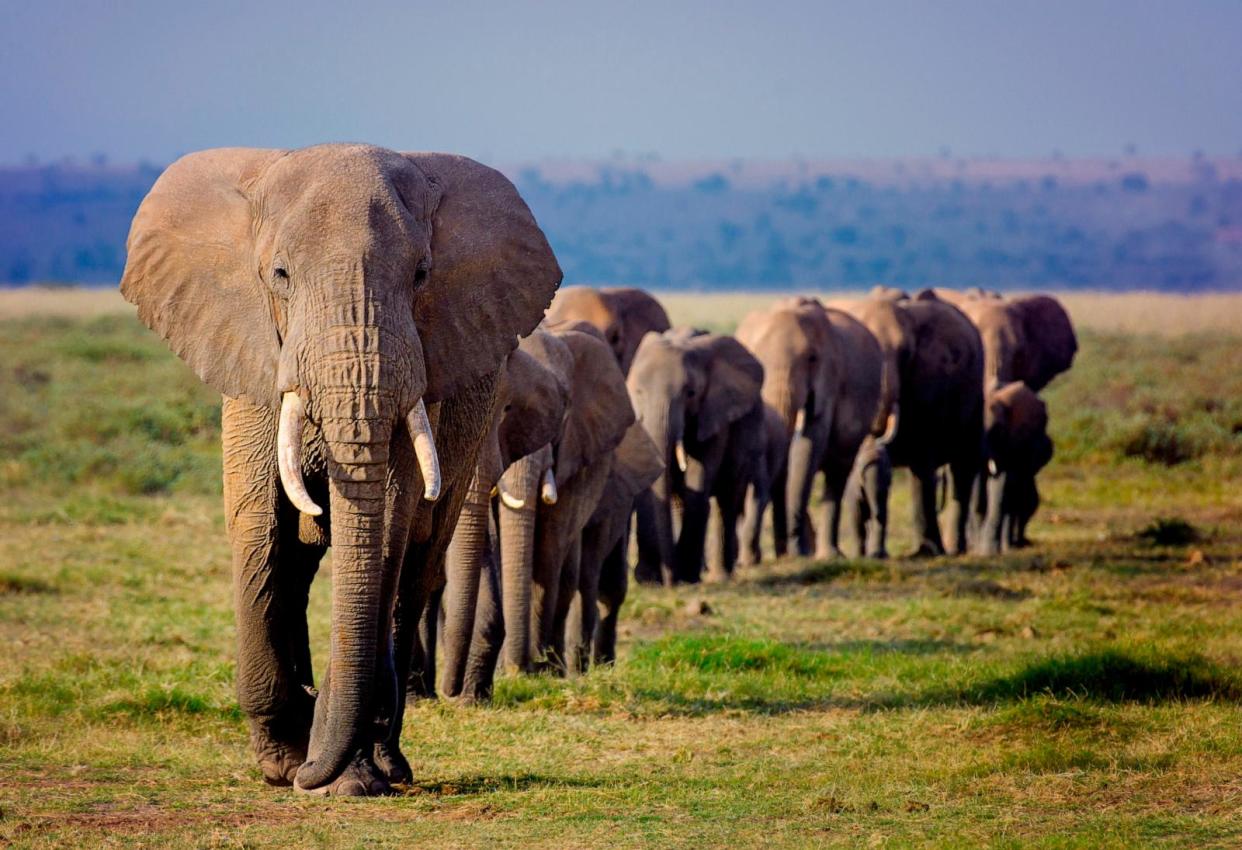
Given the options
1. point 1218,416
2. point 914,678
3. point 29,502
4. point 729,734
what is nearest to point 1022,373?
point 1218,416

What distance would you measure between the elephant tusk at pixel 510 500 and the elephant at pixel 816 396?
8.23 metres

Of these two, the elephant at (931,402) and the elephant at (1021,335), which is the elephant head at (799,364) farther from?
the elephant at (1021,335)

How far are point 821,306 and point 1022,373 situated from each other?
20.3ft

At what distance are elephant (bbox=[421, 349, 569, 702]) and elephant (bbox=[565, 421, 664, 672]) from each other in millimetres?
1528

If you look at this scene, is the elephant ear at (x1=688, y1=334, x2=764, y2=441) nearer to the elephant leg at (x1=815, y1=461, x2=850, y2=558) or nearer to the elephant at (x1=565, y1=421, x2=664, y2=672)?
the elephant leg at (x1=815, y1=461, x2=850, y2=558)

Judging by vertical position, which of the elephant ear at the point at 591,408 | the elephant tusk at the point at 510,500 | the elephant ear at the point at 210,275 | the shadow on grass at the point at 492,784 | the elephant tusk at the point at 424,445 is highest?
the elephant ear at the point at 210,275

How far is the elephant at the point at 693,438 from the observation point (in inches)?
575

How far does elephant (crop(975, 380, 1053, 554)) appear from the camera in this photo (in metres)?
17.6

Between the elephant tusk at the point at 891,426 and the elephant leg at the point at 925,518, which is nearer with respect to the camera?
the elephant leg at the point at 925,518

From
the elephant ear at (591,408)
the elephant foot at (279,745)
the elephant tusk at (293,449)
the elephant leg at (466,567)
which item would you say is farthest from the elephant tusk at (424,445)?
the elephant ear at (591,408)

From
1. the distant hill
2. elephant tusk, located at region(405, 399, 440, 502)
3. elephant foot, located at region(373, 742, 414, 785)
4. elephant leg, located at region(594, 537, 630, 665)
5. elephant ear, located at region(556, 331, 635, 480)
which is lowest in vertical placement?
the distant hill

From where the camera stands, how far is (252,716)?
668 cm

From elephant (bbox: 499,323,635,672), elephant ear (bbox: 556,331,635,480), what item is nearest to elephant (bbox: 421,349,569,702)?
elephant (bbox: 499,323,635,672)

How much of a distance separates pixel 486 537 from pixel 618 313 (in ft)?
30.0
